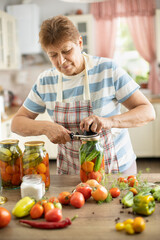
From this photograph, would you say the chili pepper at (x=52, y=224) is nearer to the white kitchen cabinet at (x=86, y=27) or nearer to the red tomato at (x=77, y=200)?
the red tomato at (x=77, y=200)

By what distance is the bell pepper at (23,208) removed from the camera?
121 centimetres

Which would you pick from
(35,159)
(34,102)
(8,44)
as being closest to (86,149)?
(35,159)

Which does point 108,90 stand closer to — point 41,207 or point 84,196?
point 84,196

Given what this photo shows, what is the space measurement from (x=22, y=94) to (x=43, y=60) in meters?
0.72

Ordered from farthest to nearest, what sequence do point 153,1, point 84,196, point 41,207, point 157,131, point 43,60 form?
point 43,60, point 153,1, point 157,131, point 84,196, point 41,207

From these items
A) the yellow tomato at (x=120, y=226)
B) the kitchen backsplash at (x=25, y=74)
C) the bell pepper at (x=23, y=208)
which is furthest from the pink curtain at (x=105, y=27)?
the yellow tomato at (x=120, y=226)

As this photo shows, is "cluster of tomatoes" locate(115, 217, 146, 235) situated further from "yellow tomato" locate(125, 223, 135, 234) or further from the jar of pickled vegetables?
the jar of pickled vegetables

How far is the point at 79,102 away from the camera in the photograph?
183 centimetres

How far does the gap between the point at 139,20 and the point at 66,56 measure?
3.82m

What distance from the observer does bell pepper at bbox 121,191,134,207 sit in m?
1.27

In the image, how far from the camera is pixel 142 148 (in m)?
4.68

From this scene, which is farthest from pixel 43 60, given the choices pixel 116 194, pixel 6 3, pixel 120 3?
pixel 116 194

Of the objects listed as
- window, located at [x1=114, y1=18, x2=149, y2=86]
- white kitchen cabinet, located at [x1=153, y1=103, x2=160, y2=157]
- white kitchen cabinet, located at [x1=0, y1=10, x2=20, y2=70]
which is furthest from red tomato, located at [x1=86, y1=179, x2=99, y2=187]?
window, located at [x1=114, y1=18, x2=149, y2=86]

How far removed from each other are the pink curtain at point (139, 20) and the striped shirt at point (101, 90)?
3.45m
